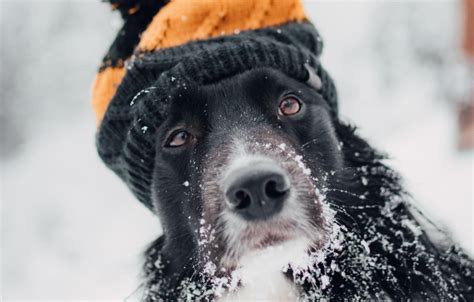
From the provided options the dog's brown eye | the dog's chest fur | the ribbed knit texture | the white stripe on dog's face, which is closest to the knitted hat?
the ribbed knit texture

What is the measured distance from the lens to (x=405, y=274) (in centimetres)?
237

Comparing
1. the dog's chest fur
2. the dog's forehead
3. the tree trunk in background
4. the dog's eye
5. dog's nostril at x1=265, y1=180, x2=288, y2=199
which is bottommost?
the dog's chest fur

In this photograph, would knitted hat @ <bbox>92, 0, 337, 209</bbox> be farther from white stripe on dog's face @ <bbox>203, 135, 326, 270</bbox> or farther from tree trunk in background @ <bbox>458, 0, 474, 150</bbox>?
tree trunk in background @ <bbox>458, 0, 474, 150</bbox>

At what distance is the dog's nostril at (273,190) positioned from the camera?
1.78 metres

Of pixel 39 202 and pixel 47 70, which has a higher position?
pixel 47 70

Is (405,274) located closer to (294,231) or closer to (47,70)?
(294,231)

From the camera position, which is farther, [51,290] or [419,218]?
[51,290]

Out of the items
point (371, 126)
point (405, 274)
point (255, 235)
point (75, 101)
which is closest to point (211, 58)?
point (255, 235)

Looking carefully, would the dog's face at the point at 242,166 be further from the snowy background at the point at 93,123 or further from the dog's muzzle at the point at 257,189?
the snowy background at the point at 93,123

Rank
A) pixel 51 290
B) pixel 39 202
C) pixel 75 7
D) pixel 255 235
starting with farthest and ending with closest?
pixel 75 7
pixel 39 202
pixel 51 290
pixel 255 235

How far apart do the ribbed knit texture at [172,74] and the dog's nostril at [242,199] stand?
23.5 inches

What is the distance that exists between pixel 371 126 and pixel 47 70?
1029cm

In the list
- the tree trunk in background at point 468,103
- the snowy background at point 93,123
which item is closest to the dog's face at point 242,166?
the snowy background at point 93,123

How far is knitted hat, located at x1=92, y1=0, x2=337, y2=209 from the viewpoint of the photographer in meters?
2.24
